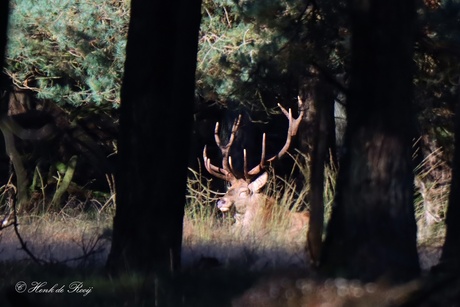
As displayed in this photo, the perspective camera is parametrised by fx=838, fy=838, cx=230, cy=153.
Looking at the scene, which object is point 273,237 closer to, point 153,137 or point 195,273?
point 195,273

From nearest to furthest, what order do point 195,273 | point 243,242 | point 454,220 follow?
point 454,220 → point 195,273 → point 243,242

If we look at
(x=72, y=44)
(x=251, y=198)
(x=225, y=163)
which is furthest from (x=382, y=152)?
(x=72, y=44)

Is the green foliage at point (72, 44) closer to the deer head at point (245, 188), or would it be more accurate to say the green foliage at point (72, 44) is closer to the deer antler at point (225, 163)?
the deer antler at point (225, 163)

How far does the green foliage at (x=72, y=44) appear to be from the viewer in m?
13.9

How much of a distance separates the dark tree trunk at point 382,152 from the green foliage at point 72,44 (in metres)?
9.22

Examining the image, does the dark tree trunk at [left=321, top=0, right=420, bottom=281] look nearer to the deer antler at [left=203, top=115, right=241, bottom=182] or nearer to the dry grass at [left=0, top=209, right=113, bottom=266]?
the dry grass at [left=0, top=209, right=113, bottom=266]

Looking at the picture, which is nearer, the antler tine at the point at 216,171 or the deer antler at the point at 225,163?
the deer antler at the point at 225,163

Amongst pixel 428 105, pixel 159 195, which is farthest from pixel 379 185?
pixel 428 105

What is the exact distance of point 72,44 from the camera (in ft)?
46.2

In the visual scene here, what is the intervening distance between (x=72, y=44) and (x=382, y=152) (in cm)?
982

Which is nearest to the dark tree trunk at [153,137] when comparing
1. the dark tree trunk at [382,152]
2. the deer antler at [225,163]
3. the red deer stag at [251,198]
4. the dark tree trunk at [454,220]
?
the dark tree trunk at [382,152]

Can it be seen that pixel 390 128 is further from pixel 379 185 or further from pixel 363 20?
pixel 363 20

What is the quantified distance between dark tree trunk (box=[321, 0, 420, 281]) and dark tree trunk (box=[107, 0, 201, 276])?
1778mm

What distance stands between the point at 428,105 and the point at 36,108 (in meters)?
9.73
